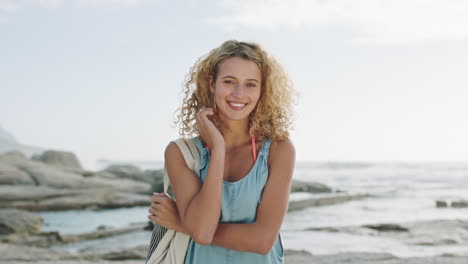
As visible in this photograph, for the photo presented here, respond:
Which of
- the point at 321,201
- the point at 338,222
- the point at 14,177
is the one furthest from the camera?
the point at 14,177

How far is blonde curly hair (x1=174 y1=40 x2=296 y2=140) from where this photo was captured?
2.67m

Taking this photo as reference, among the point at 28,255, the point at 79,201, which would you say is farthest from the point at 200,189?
the point at 79,201

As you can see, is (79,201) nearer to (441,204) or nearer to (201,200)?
(441,204)

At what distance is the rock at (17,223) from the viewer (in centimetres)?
1066

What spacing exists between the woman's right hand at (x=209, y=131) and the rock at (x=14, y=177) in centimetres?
1957

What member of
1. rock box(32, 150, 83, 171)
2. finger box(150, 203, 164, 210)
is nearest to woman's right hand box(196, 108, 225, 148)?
finger box(150, 203, 164, 210)

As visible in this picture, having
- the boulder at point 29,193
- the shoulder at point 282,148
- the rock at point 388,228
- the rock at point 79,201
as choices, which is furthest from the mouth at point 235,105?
the boulder at point 29,193

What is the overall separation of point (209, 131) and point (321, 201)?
16184 mm

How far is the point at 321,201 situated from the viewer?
59.8 feet

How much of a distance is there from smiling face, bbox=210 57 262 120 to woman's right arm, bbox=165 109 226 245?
0.13m

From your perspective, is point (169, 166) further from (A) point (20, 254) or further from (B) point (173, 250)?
(A) point (20, 254)

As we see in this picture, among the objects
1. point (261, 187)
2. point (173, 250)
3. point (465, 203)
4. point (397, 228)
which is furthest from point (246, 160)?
point (465, 203)

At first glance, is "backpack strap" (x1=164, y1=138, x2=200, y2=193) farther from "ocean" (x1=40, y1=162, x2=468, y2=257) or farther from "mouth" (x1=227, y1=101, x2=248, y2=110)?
"ocean" (x1=40, y1=162, x2=468, y2=257)

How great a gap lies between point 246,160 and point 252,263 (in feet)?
1.63
